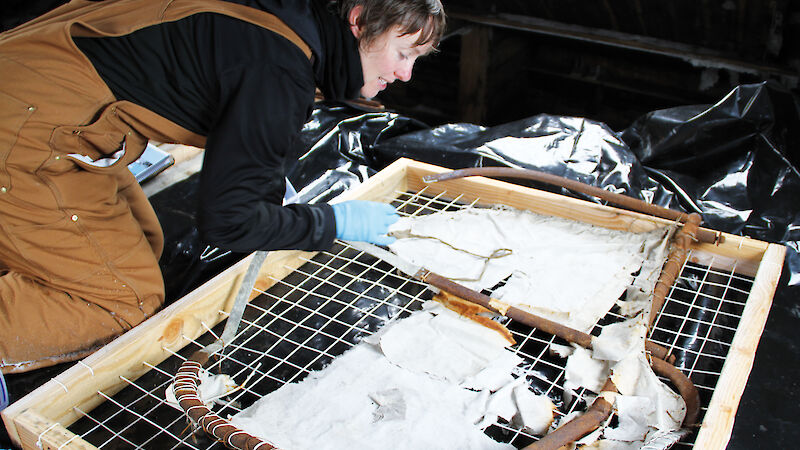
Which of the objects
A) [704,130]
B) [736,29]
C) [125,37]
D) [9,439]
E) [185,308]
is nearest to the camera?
[125,37]

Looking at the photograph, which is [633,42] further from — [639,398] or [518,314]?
[639,398]

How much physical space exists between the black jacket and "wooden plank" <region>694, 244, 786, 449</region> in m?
0.93

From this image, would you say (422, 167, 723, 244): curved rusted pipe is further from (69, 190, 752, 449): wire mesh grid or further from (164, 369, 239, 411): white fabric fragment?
(164, 369, 239, 411): white fabric fragment

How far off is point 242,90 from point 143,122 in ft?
1.20

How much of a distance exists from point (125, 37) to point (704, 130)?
207 centimetres

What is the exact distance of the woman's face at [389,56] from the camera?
1.33 m

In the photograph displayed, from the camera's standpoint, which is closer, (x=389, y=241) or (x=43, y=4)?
(x=389, y=241)

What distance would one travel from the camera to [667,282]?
5.57 feet

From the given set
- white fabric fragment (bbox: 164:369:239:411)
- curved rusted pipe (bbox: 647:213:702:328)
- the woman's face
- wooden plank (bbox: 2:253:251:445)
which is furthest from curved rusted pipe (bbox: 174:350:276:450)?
curved rusted pipe (bbox: 647:213:702:328)

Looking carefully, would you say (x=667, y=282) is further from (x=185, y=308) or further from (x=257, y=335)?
(x=185, y=308)

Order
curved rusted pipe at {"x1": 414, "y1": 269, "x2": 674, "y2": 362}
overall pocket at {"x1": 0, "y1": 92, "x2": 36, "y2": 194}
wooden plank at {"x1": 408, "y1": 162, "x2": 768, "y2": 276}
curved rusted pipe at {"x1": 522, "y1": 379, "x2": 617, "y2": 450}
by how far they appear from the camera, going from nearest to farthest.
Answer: curved rusted pipe at {"x1": 522, "y1": 379, "x2": 617, "y2": 450} < overall pocket at {"x1": 0, "y1": 92, "x2": 36, "y2": 194} < curved rusted pipe at {"x1": 414, "y1": 269, "x2": 674, "y2": 362} < wooden plank at {"x1": 408, "y1": 162, "x2": 768, "y2": 276}

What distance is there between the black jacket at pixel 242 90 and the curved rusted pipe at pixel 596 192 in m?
0.78

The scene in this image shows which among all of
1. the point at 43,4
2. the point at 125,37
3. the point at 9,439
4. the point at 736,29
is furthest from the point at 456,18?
the point at 9,439

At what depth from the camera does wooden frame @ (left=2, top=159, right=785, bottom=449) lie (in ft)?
4.28
